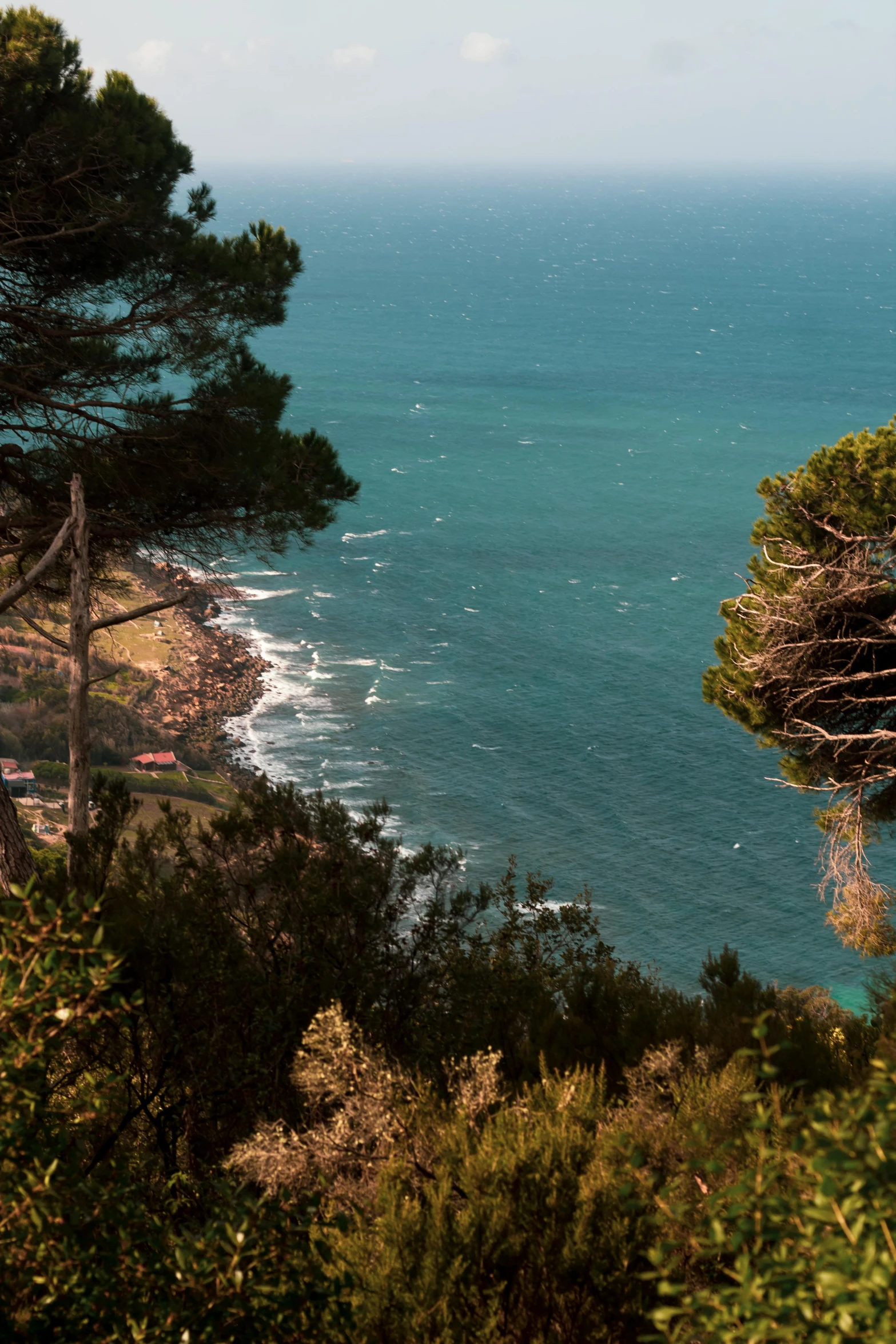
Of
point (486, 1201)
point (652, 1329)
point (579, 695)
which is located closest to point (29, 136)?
point (486, 1201)

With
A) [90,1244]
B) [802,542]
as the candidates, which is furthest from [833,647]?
[90,1244]

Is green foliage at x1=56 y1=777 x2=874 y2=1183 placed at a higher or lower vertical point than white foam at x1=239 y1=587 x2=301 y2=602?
higher

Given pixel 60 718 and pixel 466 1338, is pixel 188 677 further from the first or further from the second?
pixel 466 1338

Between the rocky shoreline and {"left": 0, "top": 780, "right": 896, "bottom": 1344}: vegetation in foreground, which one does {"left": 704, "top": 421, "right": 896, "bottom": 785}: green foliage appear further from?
the rocky shoreline

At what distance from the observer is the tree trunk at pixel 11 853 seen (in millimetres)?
9359

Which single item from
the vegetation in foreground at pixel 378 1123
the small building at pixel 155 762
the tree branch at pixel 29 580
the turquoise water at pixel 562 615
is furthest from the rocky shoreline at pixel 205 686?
the vegetation in foreground at pixel 378 1123

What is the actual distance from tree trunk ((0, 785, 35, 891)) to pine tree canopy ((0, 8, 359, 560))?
9.94 ft

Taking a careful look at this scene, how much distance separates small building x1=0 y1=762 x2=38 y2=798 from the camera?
3800cm

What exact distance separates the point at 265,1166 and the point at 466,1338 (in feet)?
5.01

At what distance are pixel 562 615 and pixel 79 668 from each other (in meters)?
47.6

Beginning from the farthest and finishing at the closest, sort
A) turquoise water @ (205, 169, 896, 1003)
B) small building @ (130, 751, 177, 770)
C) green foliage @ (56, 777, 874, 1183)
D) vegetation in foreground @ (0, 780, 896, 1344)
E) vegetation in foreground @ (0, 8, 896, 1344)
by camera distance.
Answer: small building @ (130, 751, 177, 770)
turquoise water @ (205, 169, 896, 1003)
green foliage @ (56, 777, 874, 1183)
vegetation in foreground @ (0, 8, 896, 1344)
vegetation in foreground @ (0, 780, 896, 1344)

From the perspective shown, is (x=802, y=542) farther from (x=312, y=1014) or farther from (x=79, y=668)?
(x=312, y=1014)

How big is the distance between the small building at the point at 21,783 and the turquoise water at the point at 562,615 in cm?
811

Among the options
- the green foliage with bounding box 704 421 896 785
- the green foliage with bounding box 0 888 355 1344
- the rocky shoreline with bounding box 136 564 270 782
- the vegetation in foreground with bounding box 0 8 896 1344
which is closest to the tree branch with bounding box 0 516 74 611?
the vegetation in foreground with bounding box 0 8 896 1344
